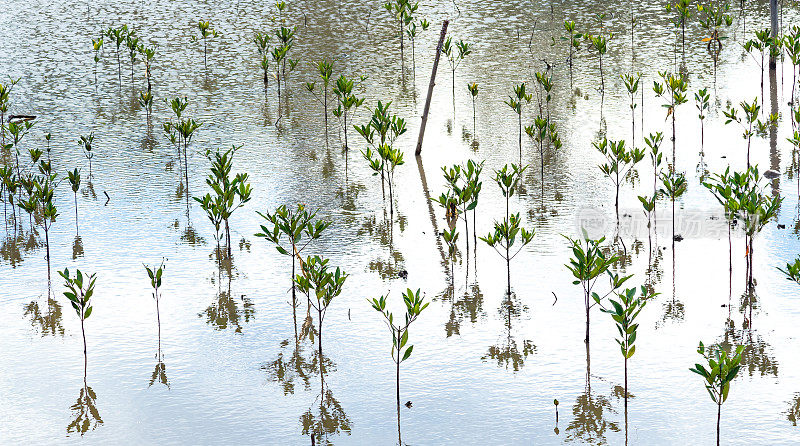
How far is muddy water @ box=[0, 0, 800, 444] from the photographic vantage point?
22.1ft

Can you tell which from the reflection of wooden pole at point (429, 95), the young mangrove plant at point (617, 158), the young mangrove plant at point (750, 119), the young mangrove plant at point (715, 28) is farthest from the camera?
the young mangrove plant at point (715, 28)

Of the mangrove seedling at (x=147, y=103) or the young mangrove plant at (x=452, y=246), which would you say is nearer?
the young mangrove plant at (x=452, y=246)

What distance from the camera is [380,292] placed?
8.84m

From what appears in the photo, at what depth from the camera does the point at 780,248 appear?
9.49 metres

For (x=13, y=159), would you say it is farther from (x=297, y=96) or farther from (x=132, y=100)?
(x=297, y=96)

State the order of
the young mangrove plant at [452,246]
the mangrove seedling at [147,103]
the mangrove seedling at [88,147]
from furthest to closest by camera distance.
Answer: the mangrove seedling at [147,103], the mangrove seedling at [88,147], the young mangrove plant at [452,246]

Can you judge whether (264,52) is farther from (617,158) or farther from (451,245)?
(451,245)

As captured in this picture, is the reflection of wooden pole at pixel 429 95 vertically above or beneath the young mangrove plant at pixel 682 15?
beneath

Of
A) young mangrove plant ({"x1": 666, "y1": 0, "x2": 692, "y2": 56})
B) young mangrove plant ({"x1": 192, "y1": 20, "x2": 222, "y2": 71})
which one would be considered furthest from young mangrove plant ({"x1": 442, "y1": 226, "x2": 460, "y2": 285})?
young mangrove plant ({"x1": 192, "y1": 20, "x2": 222, "y2": 71})

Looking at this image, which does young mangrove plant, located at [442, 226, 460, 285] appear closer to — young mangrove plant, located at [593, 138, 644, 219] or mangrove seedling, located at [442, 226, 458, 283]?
mangrove seedling, located at [442, 226, 458, 283]

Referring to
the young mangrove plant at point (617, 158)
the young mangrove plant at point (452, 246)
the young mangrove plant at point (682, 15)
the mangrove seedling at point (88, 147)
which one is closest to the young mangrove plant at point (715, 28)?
the young mangrove plant at point (682, 15)

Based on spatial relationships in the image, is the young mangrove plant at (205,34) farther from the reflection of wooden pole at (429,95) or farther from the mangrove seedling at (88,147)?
the reflection of wooden pole at (429,95)

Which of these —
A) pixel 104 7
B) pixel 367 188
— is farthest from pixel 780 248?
pixel 104 7

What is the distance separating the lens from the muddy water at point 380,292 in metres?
6.74
